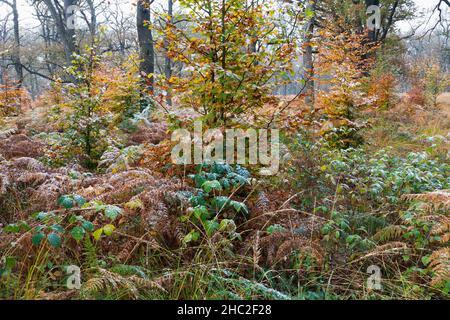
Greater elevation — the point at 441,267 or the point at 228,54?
the point at 228,54

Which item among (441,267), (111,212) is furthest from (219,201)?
(441,267)

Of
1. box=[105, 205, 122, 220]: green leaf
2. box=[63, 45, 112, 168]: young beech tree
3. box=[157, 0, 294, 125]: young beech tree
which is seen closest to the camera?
box=[105, 205, 122, 220]: green leaf

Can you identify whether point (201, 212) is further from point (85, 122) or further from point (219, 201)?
point (85, 122)

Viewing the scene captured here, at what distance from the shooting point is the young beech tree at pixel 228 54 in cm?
336

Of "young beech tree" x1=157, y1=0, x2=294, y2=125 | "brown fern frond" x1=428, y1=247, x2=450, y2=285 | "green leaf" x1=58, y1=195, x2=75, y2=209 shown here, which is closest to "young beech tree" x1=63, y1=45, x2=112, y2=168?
"young beech tree" x1=157, y1=0, x2=294, y2=125

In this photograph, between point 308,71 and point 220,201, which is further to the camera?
point 308,71

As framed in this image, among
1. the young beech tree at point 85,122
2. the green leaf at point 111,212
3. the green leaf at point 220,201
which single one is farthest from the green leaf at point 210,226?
the young beech tree at point 85,122

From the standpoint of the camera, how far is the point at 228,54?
3.48m

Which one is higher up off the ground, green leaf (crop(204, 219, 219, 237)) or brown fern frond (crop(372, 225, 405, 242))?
green leaf (crop(204, 219, 219, 237))

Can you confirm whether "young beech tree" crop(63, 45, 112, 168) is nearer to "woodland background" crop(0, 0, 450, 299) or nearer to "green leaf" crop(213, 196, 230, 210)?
"woodland background" crop(0, 0, 450, 299)

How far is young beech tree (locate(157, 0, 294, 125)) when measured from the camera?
11.0 feet

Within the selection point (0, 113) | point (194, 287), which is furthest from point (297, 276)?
point (0, 113)

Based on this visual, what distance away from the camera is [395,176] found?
3.26 meters
